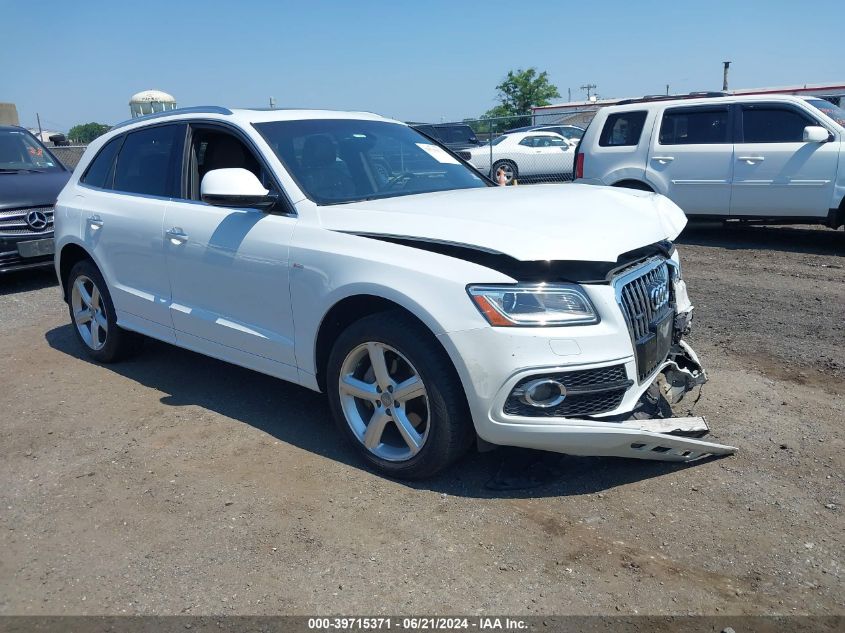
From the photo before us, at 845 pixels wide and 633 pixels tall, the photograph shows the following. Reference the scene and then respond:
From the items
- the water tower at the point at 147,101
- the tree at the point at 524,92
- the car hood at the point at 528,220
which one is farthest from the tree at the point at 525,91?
the car hood at the point at 528,220

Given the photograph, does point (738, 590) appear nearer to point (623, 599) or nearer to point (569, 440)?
point (623, 599)

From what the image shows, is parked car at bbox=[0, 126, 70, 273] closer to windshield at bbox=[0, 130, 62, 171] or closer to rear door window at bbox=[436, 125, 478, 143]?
windshield at bbox=[0, 130, 62, 171]

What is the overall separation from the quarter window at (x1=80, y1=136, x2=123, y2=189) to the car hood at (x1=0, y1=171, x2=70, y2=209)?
3.28 metres

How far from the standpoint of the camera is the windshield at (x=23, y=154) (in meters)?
9.37

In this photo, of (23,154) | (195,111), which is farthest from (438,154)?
(23,154)

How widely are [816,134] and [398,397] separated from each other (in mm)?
7798

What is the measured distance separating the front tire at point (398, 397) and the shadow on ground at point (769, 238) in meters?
7.46

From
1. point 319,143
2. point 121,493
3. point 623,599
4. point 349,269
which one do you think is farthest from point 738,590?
point 319,143

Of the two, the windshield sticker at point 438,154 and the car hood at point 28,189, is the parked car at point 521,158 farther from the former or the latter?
the windshield sticker at point 438,154

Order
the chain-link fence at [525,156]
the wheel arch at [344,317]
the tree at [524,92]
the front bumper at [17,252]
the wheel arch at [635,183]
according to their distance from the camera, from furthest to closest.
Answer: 1. the tree at [524,92]
2. the chain-link fence at [525,156]
3. the wheel arch at [635,183]
4. the front bumper at [17,252]
5. the wheel arch at [344,317]

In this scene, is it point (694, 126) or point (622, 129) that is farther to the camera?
point (622, 129)

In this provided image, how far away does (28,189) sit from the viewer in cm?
861

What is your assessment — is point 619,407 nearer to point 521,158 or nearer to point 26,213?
point 26,213

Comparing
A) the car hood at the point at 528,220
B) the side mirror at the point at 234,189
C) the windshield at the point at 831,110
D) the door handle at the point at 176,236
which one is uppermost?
the windshield at the point at 831,110
